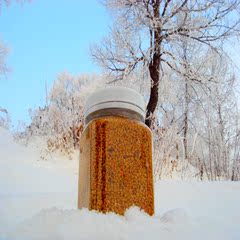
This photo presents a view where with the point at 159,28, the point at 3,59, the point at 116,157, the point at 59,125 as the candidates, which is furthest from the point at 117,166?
the point at 3,59

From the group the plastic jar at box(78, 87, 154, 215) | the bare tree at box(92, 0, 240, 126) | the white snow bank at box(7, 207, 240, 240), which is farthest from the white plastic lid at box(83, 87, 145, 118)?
the bare tree at box(92, 0, 240, 126)

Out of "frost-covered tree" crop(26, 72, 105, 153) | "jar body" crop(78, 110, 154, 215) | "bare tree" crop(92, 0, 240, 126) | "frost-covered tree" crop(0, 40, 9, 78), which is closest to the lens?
"jar body" crop(78, 110, 154, 215)

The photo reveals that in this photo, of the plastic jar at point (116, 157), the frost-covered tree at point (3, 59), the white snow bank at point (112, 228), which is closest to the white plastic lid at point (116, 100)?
the plastic jar at point (116, 157)

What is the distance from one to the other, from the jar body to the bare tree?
4.44 meters

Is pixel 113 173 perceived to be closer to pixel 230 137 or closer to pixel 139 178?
pixel 139 178

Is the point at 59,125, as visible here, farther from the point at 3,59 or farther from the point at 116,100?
the point at 3,59

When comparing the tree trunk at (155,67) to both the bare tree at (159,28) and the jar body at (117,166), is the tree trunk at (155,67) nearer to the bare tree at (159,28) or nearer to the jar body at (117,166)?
the bare tree at (159,28)

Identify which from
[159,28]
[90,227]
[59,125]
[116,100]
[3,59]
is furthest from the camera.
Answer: [3,59]

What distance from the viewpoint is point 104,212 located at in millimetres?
928

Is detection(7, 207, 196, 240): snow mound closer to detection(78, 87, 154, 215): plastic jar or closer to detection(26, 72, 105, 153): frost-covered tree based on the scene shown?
detection(78, 87, 154, 215): plastic jar

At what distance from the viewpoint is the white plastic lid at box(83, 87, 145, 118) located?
1.09 m

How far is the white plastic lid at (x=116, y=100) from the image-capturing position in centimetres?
109

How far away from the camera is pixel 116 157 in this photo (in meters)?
0.97

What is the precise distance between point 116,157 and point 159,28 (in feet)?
16.6
